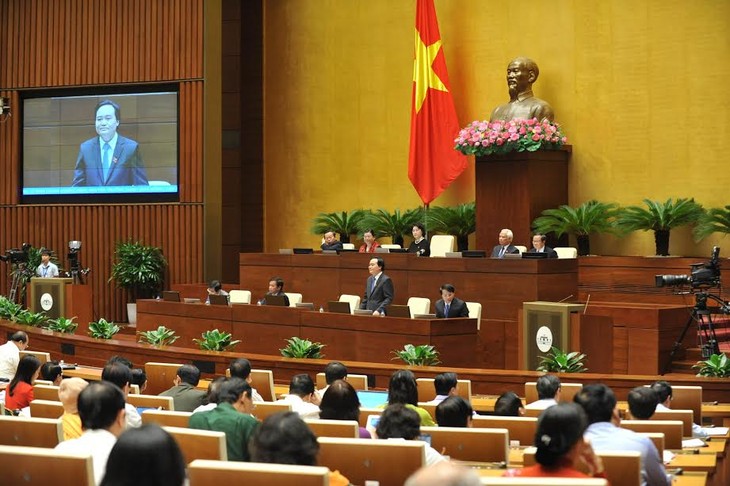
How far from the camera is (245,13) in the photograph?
16.4m

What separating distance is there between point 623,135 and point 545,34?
1.69m

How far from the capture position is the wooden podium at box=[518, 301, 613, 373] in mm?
9508

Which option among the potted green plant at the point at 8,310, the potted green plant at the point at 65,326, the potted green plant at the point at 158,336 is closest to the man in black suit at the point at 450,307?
the potted green plant at the point at 158,336

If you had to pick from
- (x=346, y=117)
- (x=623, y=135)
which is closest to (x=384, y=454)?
(x=623, y=135)

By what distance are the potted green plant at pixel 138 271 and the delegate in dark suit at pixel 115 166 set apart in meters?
0.97

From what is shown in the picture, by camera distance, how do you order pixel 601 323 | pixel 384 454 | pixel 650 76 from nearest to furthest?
pixel 384 454, pixel 601 323, pixel 650 76

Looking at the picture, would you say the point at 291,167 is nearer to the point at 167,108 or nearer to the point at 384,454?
the point at 167,108


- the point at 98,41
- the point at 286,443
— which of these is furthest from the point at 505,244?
the point at 286,443

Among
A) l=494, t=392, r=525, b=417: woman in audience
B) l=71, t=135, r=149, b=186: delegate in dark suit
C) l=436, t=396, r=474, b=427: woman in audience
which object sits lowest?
l=494, t=392, r=525, b=417: woman in audience

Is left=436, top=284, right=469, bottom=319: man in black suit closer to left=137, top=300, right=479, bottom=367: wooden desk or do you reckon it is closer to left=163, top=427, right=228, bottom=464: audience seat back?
left=137, top=300, right=479, bottom=367: wooden desk

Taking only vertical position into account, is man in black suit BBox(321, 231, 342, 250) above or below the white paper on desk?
above

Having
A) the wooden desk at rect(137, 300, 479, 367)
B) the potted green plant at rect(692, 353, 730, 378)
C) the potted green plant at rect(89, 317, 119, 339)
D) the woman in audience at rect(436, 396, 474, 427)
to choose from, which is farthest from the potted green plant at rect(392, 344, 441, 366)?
the woman in audience at rect(436, 396, 474, 427)

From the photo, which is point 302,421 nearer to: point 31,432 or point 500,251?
point 31,432

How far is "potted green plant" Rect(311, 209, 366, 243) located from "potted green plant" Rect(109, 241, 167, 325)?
8.02ft
